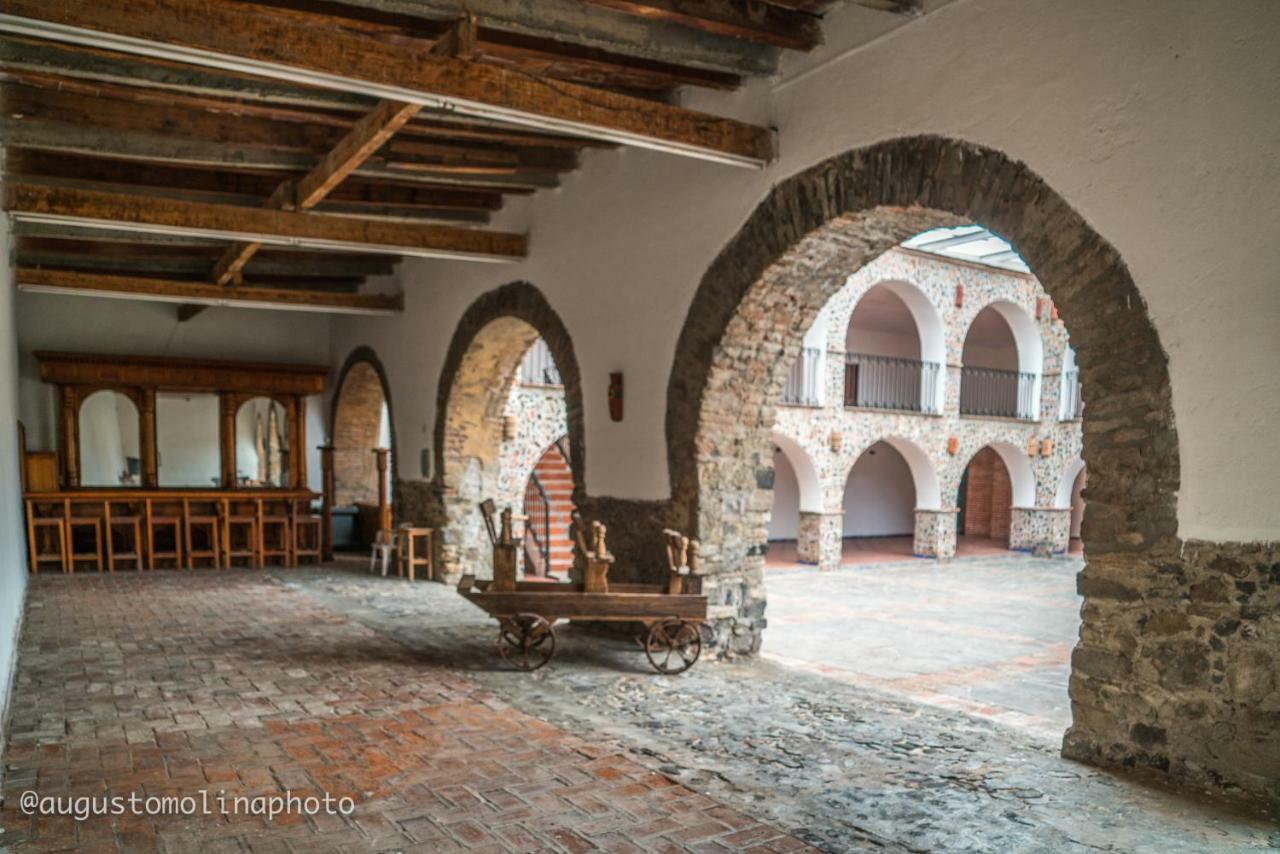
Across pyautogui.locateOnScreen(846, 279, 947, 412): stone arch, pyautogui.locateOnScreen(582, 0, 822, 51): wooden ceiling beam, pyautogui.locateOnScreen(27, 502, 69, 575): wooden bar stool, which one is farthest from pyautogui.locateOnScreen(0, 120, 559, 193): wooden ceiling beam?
pyautogui.locateOnScreen(846, 279, 947, 412): stone arch

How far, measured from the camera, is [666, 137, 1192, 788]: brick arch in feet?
12.9

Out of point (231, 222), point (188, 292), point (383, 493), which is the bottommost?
point (383, 493)

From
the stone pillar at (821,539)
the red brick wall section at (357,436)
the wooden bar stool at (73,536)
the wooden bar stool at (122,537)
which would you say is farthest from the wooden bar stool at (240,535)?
the stone pillar at (821,539)

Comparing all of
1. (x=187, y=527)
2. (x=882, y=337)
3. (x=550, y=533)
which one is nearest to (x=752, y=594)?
(x=550, y=533)

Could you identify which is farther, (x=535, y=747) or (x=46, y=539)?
(x=46, y=539)

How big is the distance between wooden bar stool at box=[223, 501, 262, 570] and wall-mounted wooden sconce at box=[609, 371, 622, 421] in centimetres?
621

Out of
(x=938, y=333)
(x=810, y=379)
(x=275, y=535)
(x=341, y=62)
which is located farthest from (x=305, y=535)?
(x=938, y=333)

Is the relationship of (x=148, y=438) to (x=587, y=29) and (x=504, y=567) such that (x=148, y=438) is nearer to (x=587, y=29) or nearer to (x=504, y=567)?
(x=504, y=567)

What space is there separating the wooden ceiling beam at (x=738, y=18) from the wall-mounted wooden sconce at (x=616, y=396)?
8.99 feet

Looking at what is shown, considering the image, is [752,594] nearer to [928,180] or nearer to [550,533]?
[928,180]

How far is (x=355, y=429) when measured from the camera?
14133mm

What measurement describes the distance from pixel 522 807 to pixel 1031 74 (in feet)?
13.2

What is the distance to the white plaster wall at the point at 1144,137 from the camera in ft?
11.7

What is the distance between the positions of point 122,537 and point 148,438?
1.62 m
